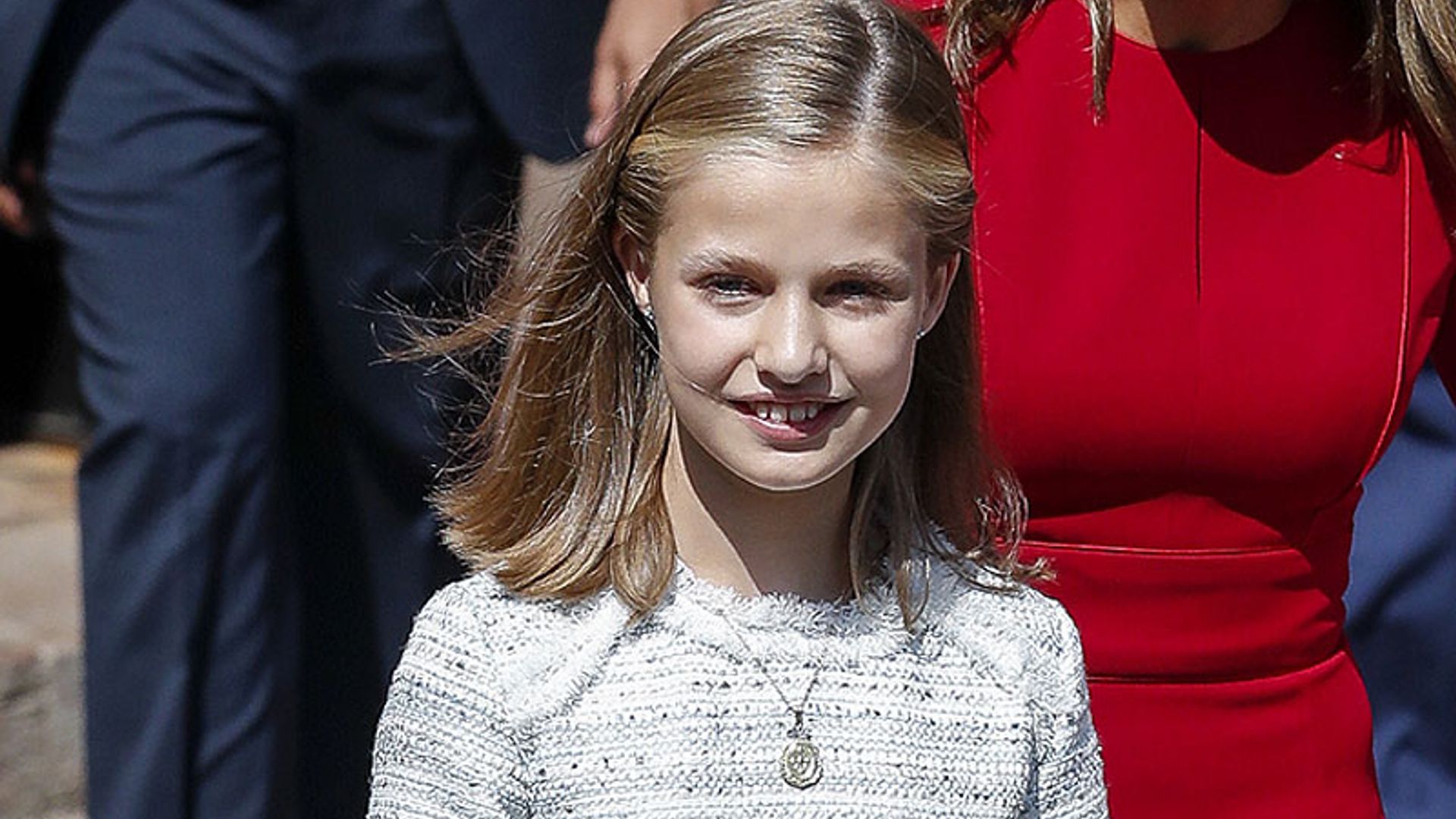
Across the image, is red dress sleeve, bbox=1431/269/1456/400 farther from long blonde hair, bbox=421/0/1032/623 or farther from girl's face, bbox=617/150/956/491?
girl's face, bbox=617/150/956/491

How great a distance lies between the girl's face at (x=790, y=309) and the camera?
1883mm

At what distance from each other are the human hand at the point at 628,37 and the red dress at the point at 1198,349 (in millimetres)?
999

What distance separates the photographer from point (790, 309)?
1.87 metres

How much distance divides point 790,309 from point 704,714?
296mm

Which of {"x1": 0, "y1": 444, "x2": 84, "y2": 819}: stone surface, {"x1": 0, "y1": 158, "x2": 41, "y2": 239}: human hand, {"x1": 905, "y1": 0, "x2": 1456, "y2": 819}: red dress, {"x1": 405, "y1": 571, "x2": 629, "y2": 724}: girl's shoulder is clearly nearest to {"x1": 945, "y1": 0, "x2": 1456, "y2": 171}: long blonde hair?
{"x1": 905, "y1": 0, "x2": 1456, "y2": 819}: red dress

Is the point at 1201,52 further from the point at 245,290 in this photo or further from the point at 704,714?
the point at 245,290

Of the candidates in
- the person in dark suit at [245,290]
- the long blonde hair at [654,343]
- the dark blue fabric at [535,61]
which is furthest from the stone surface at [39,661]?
the long blonde hair at [654,343]

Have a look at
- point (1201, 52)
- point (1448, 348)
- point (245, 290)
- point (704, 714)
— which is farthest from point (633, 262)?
point (245, 290)

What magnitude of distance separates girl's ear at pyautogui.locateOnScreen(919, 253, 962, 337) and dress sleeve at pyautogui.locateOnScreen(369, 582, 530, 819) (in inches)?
15.0

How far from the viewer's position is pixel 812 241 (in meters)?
1.89

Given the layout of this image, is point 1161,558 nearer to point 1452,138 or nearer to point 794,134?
point 1452,138

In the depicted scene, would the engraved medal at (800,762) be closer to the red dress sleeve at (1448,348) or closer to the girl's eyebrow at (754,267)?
the girl's eyebrow at (754,267)

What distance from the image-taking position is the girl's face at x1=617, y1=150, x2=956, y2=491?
74.1 inches

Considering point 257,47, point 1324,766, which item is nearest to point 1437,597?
point 1324,766
